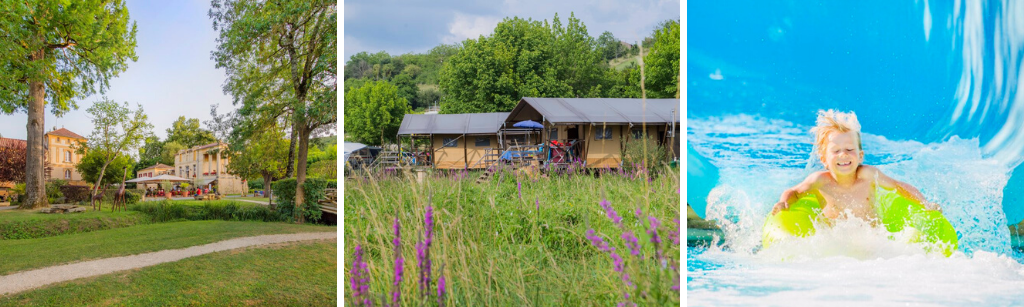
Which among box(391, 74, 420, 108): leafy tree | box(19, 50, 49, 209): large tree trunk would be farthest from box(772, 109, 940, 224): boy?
box(19, 50, 49, 209): large tree trunk

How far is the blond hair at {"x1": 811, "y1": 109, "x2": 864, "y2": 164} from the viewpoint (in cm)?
248

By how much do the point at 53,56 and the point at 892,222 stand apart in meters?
6.19

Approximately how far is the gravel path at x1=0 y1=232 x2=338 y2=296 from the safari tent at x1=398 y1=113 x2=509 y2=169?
1945 millimetres

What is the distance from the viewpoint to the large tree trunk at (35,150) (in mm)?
4426

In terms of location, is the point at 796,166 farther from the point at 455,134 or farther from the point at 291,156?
the point at 291,156

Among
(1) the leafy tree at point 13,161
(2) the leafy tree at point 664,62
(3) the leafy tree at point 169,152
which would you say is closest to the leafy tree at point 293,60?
(3) the leafy tree at point 169,152

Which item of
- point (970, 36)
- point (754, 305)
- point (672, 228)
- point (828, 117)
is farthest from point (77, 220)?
point (970, 36)

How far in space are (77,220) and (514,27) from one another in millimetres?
4216

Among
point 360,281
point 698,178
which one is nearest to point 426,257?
point 360,281

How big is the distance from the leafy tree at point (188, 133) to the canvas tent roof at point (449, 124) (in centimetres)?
170

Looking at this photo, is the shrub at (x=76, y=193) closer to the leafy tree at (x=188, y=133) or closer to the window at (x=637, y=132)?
the leafy tree at (x=188, y=133)

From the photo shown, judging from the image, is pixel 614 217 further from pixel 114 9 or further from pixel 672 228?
pixel 114 9

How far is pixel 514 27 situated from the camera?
4516 millimetres

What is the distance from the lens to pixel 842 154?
8.14 ft
